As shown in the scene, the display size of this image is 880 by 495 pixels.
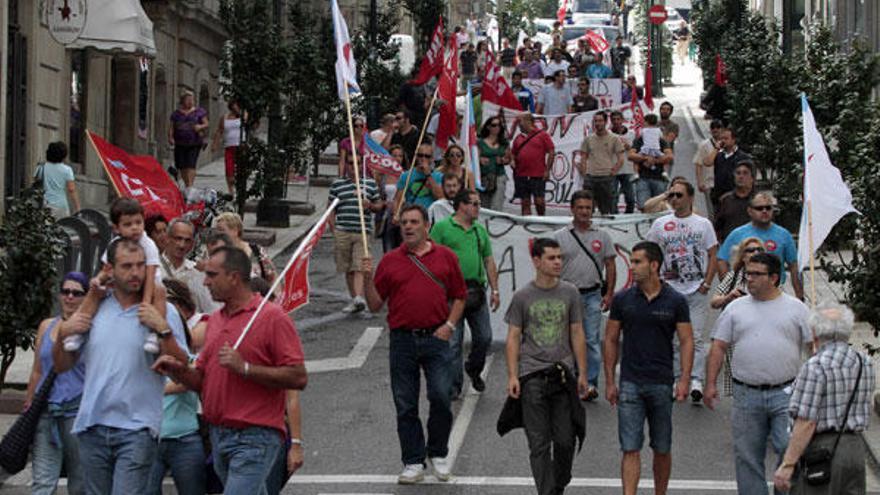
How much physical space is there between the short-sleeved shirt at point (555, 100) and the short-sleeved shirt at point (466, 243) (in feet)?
66.9

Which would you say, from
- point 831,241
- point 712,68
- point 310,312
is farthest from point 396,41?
point 831,241

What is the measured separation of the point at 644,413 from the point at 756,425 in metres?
0.87

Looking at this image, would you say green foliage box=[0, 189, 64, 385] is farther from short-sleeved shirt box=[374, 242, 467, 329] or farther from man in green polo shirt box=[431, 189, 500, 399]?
short-sleeved shirt box=[374, 242, 467, 329]

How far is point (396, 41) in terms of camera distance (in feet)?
128

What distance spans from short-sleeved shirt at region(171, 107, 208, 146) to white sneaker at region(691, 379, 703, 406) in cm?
1555

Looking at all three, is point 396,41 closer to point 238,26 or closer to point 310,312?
point 238,26

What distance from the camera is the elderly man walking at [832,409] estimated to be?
9.67 m

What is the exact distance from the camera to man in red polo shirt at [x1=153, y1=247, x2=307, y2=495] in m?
8.98

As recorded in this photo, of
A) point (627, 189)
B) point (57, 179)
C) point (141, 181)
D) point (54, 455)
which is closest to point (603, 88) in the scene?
point (627, 189)

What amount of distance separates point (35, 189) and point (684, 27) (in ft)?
205

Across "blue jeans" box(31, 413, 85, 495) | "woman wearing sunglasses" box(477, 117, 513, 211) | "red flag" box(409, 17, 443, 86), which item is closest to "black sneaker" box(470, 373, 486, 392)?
"blue jeans" box(31, 413, 85, 495)

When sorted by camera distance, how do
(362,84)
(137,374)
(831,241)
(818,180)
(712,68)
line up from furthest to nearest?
(712,68) < (362,84) < (831,241) < (818,180) < (137,374)

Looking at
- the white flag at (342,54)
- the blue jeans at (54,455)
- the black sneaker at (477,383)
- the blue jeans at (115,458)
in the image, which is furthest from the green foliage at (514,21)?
the blue jeans at (115,458)

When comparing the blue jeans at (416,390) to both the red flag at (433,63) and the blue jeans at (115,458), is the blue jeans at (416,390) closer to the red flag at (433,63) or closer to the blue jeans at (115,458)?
the blue jeans at (115,458)
